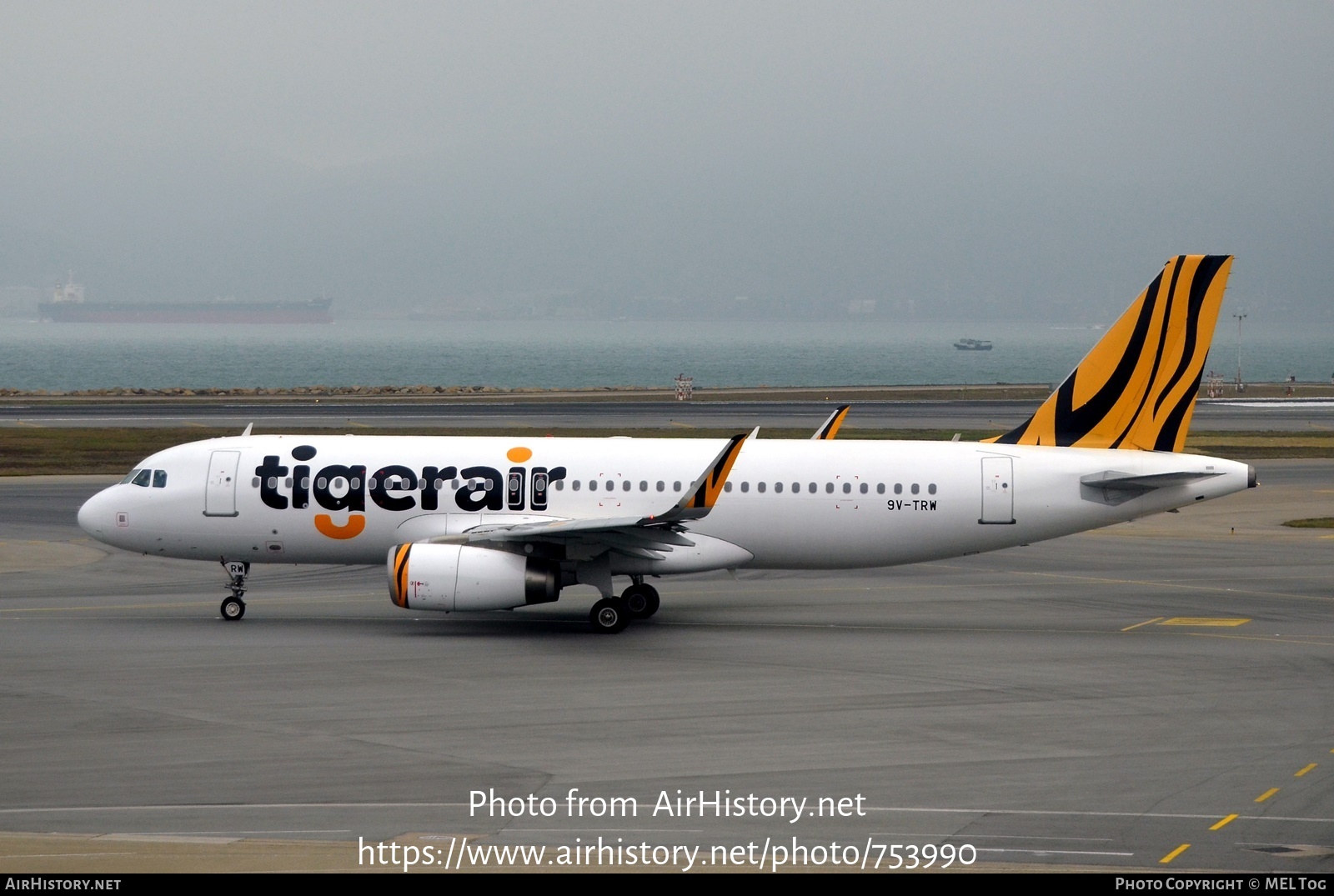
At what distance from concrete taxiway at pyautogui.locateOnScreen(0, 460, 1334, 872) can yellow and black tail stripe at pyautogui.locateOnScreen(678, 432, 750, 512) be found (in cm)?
294

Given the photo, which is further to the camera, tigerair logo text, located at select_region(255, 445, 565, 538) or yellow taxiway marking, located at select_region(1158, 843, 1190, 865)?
tigerair logo text, located at select_region(255, 445, 565, 538)

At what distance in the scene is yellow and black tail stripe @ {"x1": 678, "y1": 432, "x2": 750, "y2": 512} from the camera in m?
28.8

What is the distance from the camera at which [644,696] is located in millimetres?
24188

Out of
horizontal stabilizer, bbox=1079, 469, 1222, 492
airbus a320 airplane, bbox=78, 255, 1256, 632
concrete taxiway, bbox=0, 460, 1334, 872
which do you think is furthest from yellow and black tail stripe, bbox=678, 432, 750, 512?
horizontal stabilizer, bbox=1079, 469, 1222, 492

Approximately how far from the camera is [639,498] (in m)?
32.5

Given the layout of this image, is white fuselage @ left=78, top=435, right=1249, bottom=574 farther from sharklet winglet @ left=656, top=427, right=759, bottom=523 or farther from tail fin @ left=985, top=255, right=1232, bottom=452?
sharklet winglet @ left=656, top=427, right=759, bottom=523

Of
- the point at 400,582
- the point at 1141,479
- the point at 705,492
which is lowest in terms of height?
the point at 400,582

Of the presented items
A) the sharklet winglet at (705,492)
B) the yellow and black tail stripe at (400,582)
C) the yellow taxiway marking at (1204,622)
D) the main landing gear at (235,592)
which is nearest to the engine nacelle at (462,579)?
the yellow and black tail stripe at (400,582)

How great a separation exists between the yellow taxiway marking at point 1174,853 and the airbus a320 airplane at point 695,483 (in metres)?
16.2

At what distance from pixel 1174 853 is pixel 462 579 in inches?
646

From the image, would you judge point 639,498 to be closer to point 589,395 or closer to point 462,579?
point 462,579

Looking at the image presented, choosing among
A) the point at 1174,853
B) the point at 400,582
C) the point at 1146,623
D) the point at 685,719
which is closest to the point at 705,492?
the point at 400,582

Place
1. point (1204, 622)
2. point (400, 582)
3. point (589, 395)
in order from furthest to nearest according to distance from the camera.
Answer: point (589, 395) < point (1204, 622) < point (400, 582)

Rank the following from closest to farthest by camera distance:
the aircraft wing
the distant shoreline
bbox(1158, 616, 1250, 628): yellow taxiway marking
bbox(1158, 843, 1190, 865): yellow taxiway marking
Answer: bbox(1158, 843, 1190, 865): yellow taxiway marking
the aircraft wing
bbox(1158, 616, 1250, 628): yellow taxiway marking
the distant shoreline
